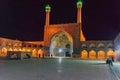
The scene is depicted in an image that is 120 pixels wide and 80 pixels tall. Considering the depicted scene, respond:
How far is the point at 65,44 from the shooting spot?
56719 millimetres

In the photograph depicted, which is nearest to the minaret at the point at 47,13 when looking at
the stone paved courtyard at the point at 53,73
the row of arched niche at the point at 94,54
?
the row of arched niche at the point at 94,54

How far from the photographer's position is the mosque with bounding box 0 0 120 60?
51219 millimetres

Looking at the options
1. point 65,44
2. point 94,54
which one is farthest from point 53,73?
point 65,44

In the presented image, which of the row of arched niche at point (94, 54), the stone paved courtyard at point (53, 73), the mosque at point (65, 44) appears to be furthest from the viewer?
the mosque at point (65, 44)

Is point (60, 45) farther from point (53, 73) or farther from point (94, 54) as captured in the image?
point (53, 73)

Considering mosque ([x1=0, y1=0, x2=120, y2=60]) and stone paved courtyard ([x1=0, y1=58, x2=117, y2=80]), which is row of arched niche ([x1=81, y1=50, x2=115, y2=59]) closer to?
mosque ([x1=0, y1=0, x2=120, y2=60])

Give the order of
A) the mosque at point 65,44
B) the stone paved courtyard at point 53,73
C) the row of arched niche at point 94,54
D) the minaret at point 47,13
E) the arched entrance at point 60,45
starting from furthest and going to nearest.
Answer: the minaret at point 47,13 → the arched entrance at point 60,45 → the mosque at point 65,44 → the row of arched niche at point 94,54 → the stone paved courtyard at point 53,73

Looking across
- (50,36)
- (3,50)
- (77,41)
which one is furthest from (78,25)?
(3,50)

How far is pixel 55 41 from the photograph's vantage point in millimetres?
57250

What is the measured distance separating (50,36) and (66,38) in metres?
3.99

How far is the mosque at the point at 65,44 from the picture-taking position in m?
51.2

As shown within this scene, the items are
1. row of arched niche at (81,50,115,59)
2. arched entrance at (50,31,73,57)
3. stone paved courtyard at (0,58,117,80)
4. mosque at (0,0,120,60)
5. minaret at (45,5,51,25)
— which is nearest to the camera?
stone paved courtyard at (0,58,117,80)

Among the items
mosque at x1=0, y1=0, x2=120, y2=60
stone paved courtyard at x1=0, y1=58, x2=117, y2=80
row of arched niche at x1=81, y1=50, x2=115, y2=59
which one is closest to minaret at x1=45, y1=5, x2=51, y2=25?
mosque at x1=0, y1=0, x2=120, y2=60

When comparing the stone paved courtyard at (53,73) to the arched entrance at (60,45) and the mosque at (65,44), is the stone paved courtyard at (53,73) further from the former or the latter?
the arched entrance at (60,45)
